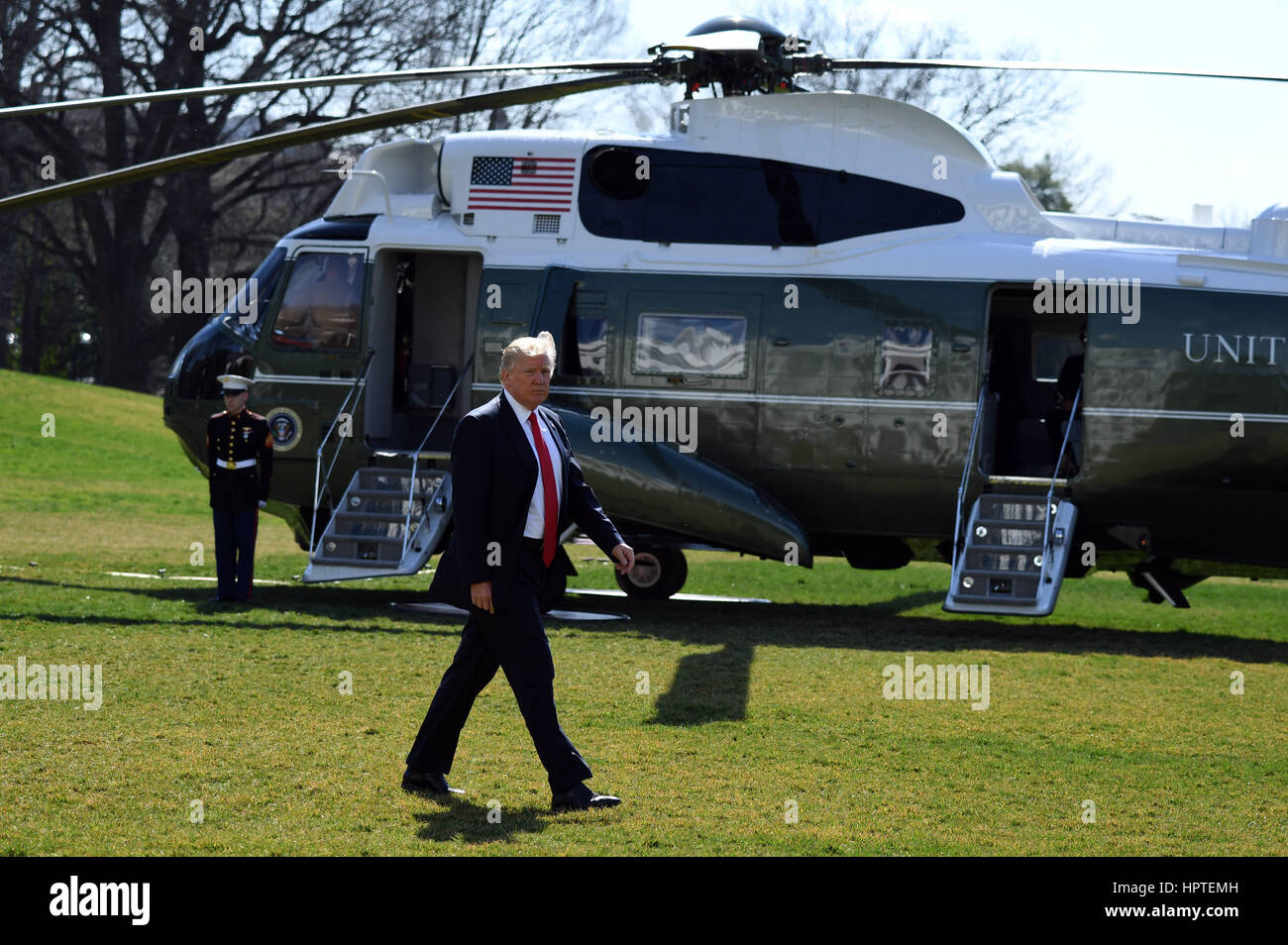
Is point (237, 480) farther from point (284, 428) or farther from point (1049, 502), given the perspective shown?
point (1049, 502)

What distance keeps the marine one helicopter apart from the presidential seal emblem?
0.02m

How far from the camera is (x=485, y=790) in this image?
6.75 m

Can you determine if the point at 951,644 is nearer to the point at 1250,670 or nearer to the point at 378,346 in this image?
the point at 1250,670

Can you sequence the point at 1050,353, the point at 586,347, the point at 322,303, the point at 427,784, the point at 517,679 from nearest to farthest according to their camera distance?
the point at 517,679 → the point at 427,784 → the point at 586,347 → the point at 322,303 → the point at 1050,353

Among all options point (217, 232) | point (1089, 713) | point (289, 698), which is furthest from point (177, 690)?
point (217, 232)

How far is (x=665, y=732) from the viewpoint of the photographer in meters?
8.13

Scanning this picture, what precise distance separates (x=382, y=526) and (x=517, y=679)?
23.2 ft

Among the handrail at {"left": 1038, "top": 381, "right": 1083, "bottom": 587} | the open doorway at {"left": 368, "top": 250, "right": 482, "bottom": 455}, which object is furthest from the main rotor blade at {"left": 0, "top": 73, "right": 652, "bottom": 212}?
the handrail at {"left": 1038, "top": 381, "right": 1083, "bottom": 587}

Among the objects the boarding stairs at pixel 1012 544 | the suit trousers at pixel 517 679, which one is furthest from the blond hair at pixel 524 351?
the boarding stairs at pixel 1012 544

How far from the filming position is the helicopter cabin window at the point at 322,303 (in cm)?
1420

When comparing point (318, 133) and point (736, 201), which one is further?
point (736, 201)

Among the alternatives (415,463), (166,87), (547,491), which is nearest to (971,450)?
(415,463)

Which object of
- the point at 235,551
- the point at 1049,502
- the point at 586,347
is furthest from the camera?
the point at 586,347

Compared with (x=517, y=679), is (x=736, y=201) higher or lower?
higher
